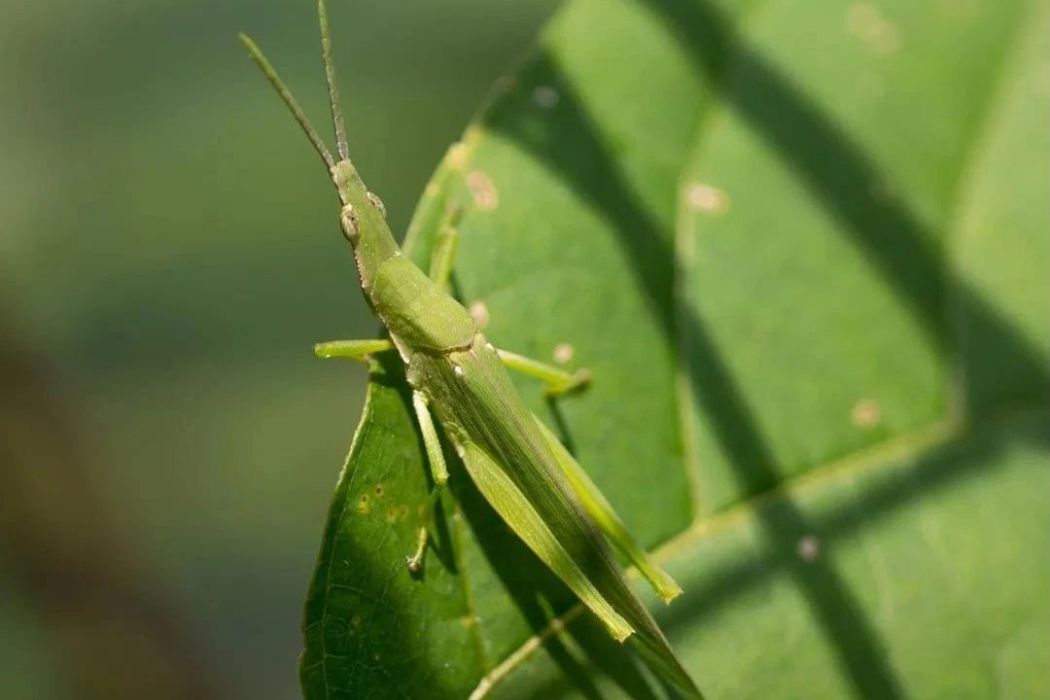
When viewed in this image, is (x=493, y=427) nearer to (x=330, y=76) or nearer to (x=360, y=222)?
(x=360, y=222)

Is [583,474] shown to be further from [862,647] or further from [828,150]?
[828,150]

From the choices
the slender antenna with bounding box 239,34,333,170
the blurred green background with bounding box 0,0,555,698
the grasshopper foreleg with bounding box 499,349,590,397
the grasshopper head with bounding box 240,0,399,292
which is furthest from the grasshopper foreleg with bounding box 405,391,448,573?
the blurred green background with bounding box 0,0,555,698

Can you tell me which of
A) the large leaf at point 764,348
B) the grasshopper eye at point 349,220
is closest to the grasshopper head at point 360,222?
the grasshopper eye at point 349,220

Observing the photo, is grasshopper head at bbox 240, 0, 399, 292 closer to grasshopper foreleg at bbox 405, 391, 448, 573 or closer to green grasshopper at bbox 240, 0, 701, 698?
green grasshopper at bbox 240, 0, 701, 698

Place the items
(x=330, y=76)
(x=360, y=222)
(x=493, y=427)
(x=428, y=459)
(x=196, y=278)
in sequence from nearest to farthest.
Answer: (x=428, y=459), (x=330, y=76), (x=493, y=427), (x=360, y=222), (x=196, y=278)

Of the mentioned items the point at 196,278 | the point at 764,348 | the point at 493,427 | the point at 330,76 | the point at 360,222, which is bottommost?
the point at 764,348

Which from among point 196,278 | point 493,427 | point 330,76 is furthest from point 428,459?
point 196,278
